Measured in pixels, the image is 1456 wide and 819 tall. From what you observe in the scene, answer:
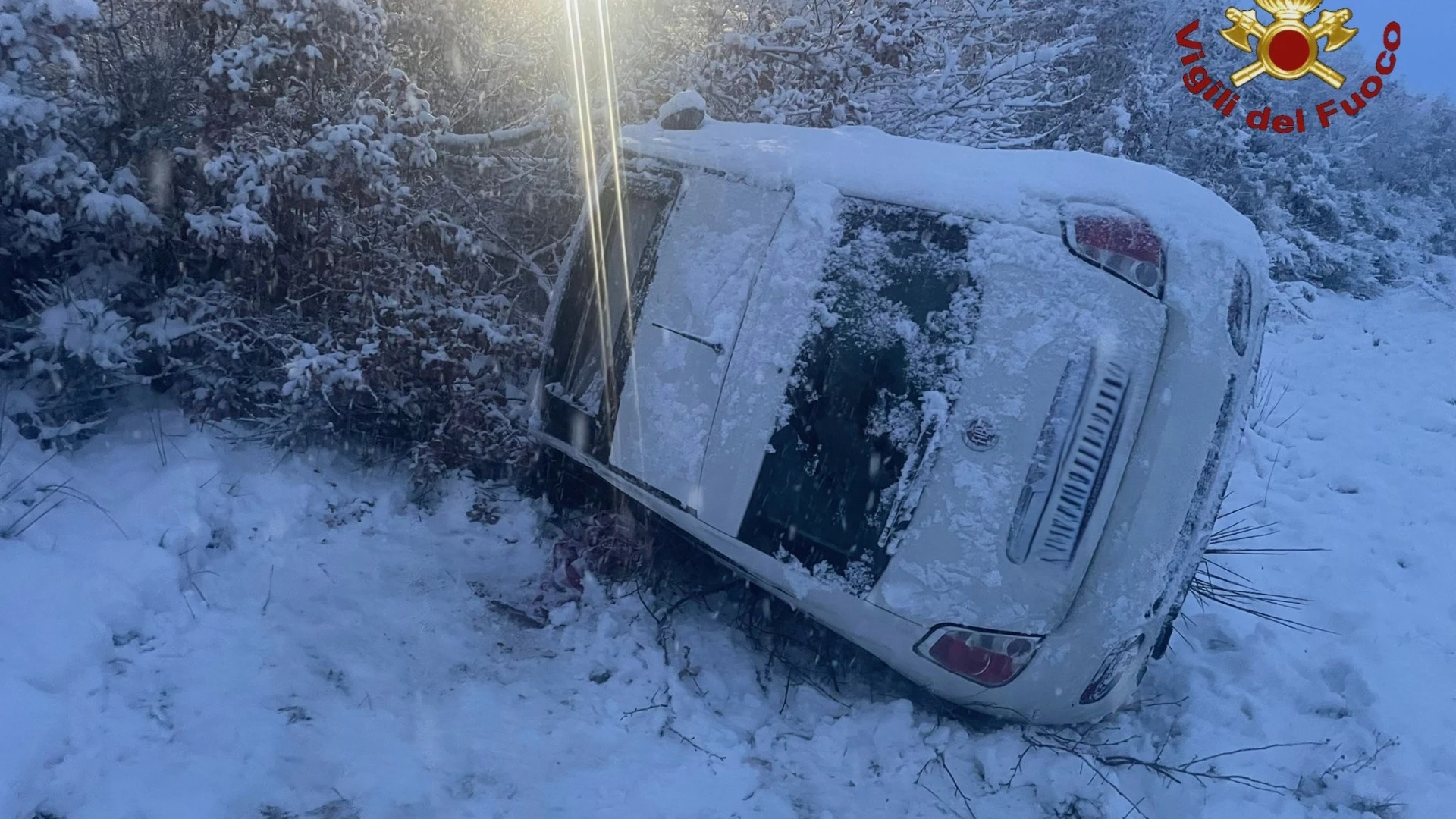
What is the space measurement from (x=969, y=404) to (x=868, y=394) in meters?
0.34

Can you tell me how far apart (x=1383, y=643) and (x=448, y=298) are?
16.9ft

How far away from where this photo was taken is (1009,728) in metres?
3.18

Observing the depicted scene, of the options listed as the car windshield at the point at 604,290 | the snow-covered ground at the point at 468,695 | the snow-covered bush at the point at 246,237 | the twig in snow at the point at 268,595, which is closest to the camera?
the snow-covered ground at the point at 468,695

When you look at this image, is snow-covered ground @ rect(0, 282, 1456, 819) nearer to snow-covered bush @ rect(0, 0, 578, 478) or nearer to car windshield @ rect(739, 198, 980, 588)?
snow-covered bush @ rect(0, 0, 578, 478)

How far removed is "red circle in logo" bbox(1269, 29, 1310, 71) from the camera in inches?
360

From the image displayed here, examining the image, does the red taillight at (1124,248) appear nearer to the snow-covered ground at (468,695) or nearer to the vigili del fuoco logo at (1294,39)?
the snow-covered ground at (468,695)

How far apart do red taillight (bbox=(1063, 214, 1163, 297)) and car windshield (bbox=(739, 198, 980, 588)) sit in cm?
37

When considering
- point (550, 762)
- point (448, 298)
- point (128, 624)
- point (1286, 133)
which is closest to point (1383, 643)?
point (550, 762)

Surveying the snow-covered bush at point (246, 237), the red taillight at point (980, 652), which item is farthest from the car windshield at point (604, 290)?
the red taillight at point (980, 652)

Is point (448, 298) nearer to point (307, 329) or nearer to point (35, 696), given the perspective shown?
point (307, 329)

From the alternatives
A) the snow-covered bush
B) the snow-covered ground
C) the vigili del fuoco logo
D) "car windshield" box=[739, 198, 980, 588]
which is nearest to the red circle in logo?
the vigili del fuoco logo

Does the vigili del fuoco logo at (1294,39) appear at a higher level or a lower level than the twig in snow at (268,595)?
higher

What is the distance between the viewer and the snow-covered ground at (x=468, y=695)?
2.68 metres

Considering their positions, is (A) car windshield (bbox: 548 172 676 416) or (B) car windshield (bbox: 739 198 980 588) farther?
(A) car windshield (bbox: 548 172 676 416)
